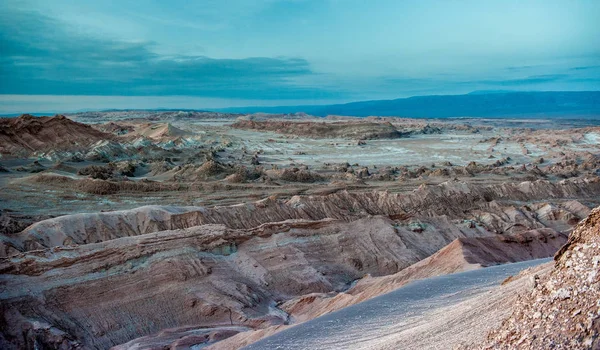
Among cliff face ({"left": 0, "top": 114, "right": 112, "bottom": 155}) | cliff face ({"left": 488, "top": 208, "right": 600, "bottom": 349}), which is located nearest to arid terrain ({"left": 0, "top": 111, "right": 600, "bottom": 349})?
cliff face ({"left": 488, "top": 208, "right": 600, "bottom": 349})

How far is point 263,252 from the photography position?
14023 mm

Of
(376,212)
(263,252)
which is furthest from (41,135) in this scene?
(263,252)

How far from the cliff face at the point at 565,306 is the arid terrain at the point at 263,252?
1cm

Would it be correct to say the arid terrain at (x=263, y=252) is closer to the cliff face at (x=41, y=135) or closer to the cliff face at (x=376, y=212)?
the cliff face at (x=376, y=212)

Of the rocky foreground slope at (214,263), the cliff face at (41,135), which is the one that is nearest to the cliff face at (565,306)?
the rocky foreground slope at (214,263)

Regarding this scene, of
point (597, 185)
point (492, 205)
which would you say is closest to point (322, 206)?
point (492, 205)

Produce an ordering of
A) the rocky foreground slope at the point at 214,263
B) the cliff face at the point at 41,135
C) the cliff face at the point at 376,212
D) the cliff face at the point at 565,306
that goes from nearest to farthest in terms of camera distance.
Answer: the cliff face at the point at 565,306 < the rocky foreground slope at the point at 214,263 < the cliff face at the point at 376,212 < the cliff face at the point at 41,135

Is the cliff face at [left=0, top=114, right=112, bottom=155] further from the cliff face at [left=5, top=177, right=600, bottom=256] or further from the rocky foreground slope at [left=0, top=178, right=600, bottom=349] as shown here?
the rocky foreground slope at [left=0, top=178, right=600, bottom=349]

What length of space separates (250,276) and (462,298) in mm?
5707

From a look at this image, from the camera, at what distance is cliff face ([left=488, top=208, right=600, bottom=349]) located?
4.57 meters

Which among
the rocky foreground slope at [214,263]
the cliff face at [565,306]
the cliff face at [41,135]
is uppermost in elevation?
the cliff face at [41,135]

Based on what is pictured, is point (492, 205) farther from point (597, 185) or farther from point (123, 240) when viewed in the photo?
point (123, 240)

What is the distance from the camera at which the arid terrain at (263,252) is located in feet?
21.8

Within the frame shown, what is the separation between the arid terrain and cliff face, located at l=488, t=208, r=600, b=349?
0.01 metres
